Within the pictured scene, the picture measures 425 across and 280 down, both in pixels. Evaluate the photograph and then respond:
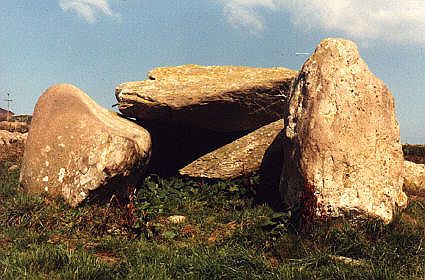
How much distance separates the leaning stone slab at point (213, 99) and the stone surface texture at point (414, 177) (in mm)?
3546

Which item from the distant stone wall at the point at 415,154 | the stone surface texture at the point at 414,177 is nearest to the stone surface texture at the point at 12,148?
the stone surface texture at the point at 414,177

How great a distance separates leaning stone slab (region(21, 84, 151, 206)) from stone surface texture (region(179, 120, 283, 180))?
133 centimetres

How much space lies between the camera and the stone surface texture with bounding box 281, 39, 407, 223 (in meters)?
6.83

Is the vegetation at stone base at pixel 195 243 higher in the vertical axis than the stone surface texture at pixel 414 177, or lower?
lower

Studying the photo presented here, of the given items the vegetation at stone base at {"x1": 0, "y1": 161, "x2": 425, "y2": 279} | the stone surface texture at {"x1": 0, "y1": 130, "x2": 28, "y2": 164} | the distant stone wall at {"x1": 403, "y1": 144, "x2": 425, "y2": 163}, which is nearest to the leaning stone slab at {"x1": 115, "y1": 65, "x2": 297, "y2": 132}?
the vegetation at stone base at {"x1": 0, "y1": 161, "x2": 425, "y2": 279}

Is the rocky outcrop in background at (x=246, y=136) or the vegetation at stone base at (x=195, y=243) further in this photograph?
the rocky outcrop in background at (x=246, y=136)

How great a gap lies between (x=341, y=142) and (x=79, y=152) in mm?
4701

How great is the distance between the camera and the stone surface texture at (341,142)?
683cm

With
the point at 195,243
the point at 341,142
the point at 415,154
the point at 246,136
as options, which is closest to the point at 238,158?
the point at 246,136

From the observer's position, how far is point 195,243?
6.74 meters

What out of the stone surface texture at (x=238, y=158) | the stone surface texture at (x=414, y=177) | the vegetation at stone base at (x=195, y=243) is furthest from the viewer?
the stone surface texture at (x=414, y=177)

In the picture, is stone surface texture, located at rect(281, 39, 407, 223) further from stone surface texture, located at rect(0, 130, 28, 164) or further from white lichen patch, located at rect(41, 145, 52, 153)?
stone surface texture, located at rect(0, 130, 28, 164)

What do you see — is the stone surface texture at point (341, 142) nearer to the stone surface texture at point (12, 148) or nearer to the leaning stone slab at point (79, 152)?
the leaning stone slab at point (79, 152)

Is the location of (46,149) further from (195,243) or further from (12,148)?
(12,148)
